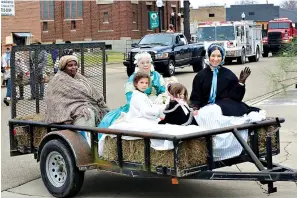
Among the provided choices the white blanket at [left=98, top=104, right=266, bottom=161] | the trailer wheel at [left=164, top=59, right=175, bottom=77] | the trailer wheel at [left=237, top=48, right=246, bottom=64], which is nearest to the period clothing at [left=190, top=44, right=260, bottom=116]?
the white blanket at [left=98, top=104, right=266, bottom=161]

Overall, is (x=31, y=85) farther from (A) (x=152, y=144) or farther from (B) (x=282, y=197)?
(B) (x=282, y=197)

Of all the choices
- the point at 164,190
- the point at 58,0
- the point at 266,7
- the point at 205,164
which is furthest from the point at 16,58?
the point at 266,7

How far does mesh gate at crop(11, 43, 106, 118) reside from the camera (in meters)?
8.62

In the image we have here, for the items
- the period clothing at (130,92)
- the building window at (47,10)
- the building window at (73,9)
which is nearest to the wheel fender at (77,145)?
the period clothing at (130,92)

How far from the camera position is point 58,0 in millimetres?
59000

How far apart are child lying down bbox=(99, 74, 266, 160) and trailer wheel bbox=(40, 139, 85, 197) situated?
399mm

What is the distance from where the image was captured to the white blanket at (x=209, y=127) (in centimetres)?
631

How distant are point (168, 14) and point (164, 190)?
57315 millimetres

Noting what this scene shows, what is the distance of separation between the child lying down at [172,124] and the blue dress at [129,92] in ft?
0.74

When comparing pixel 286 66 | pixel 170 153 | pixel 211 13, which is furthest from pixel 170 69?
pixel 211 13

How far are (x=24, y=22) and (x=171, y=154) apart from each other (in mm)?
37429

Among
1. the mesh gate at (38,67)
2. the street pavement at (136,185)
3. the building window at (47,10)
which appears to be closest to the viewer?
the street pavement at (136,185)

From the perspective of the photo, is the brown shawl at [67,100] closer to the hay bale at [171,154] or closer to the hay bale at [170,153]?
the hay bale at [170,153]

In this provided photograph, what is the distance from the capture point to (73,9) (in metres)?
60.5
